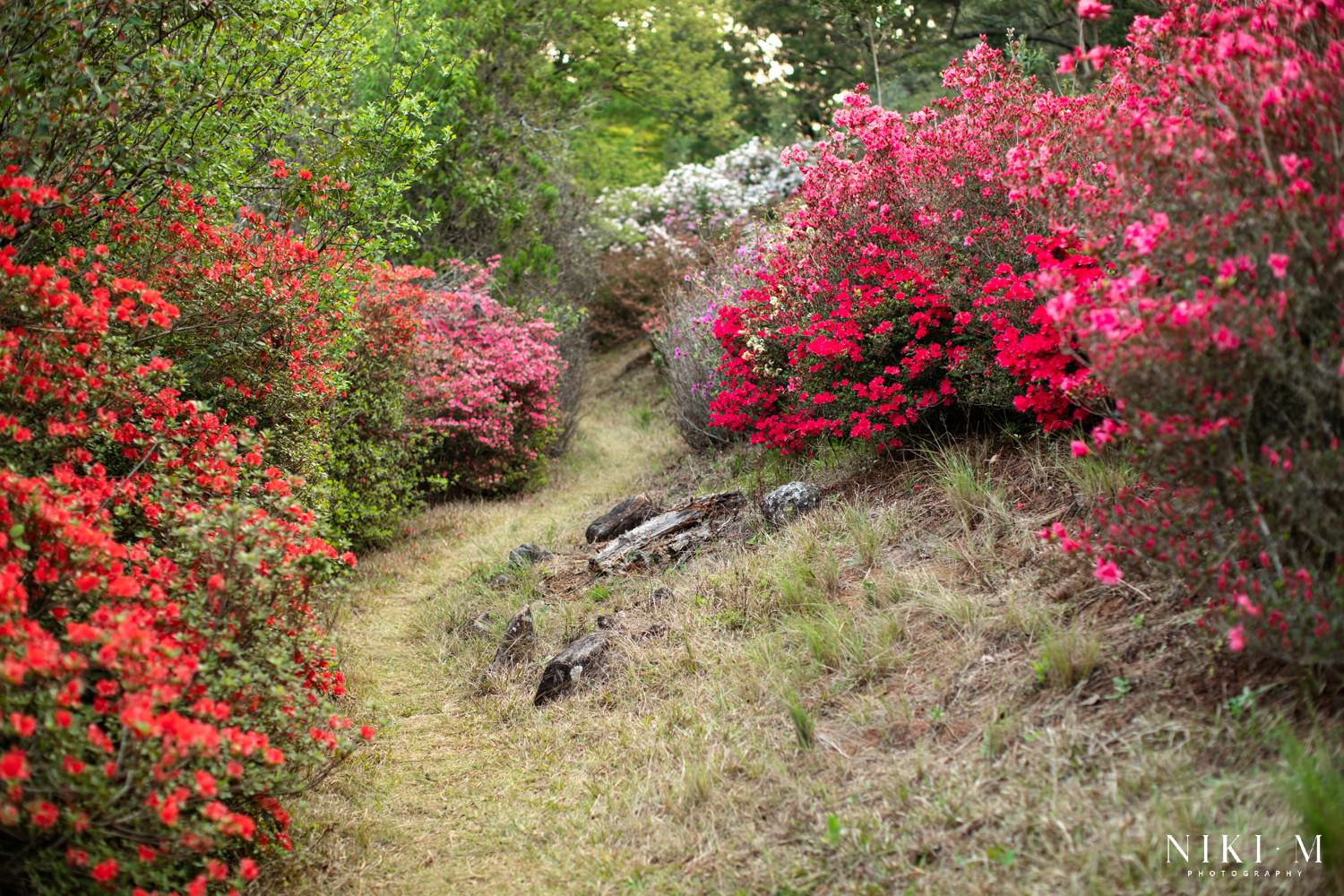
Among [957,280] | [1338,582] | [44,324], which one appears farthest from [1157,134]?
[44,324]

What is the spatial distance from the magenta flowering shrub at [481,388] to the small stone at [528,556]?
1.74 m

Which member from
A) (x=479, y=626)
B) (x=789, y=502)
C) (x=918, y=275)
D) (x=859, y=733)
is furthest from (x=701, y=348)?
(x=859, y=733)

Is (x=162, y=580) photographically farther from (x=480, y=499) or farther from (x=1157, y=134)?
(x=480, y=499)

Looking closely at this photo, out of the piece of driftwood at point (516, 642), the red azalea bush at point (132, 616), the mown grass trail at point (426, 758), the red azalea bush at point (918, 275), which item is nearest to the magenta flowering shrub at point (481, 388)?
the mown grass trail at point (426, 758)

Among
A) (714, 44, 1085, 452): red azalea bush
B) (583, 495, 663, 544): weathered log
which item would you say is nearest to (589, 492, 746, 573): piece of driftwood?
(583, 495, 663, 544): weathered log

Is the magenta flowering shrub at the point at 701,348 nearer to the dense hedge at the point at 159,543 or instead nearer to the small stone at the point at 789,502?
the small stone at the point at 789,502

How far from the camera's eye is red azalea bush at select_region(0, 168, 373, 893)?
225cm

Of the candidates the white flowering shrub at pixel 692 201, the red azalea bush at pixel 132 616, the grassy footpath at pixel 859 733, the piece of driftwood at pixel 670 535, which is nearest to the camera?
the red azalea bush at pixel 132 616

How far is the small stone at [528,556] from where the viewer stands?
20.5 ft

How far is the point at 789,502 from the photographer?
537 cm

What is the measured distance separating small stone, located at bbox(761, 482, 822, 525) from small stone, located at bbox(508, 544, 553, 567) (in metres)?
1.78

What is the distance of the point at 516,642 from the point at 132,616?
2.75 meters

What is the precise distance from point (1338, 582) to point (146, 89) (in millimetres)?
4625

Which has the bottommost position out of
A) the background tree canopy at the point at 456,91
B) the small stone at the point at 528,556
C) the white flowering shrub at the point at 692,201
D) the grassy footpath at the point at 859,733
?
the grassy footpath at the point at 859,733
